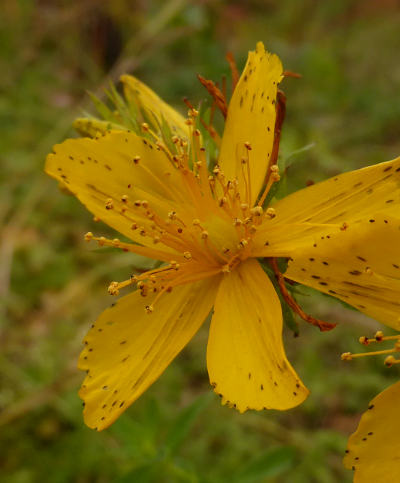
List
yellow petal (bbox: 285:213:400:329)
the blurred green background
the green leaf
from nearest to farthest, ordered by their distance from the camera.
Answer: yellow petal (bbox: 285:213:400:329)
the green leaf
the blurred green background

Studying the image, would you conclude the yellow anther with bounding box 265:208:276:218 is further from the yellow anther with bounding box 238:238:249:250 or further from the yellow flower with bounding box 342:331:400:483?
the yellow flower with bounding box 342:331:400:483

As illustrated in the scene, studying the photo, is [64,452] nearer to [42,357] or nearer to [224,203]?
[42,357]

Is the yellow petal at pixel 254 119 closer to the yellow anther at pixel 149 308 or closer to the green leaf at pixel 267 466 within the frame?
the yellow anther at pixel 149 308

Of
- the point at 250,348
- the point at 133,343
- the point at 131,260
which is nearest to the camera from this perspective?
the point at 250,348

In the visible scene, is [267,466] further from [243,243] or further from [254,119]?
[254,119]

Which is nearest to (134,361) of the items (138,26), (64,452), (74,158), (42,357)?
(74,158)

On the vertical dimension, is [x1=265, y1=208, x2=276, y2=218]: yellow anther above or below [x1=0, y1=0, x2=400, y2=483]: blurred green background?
above

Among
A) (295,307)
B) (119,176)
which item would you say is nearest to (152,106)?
(119,176)

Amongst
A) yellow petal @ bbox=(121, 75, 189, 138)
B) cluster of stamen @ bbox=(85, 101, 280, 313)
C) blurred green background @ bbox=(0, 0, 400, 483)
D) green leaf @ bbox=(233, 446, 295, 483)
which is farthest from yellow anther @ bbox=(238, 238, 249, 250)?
green leaf @ bbox=(233, 446, 295, 483)

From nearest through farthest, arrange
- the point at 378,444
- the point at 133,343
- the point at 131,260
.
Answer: the point at 378,444 → the point at 133,343 → the point at 131,260
